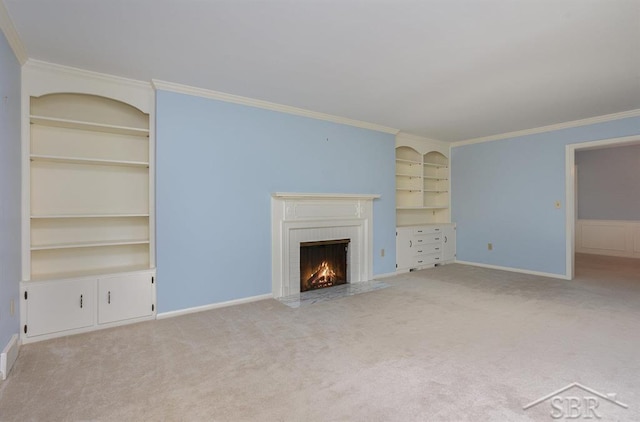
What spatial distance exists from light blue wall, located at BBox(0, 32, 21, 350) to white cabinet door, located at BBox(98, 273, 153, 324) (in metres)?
0.59

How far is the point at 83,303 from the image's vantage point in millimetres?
2846

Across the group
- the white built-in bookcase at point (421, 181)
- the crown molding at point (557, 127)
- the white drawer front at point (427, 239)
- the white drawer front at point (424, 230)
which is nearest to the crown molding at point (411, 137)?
the white built-in bookcase at point (421, 181)

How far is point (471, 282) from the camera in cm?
470

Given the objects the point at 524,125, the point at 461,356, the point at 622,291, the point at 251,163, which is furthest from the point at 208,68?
the point at 622,291

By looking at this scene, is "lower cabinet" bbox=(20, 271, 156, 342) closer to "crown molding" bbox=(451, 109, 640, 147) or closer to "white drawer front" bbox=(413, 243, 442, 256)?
"white drawer front" bbox=(413, 243, 442, 256)

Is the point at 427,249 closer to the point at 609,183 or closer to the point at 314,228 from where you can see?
the point at 314,228

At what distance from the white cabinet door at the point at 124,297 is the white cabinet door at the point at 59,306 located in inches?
3.0

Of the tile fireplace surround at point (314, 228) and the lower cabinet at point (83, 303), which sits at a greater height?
the tile fireplace surround at point (314, 228)

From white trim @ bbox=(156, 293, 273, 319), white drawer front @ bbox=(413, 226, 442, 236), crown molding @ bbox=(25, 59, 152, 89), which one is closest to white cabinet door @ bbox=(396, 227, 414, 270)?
white drawer front @ bbox=(413, 226, 442, 236)

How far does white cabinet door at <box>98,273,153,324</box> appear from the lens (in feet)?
9.64

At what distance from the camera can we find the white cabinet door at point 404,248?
17.4 feet

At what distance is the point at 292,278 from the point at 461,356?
2229 mm

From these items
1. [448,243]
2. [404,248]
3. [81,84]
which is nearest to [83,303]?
[81,84]

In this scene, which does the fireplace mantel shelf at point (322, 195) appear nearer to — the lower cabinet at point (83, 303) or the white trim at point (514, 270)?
the lower cabinet at point (83, 303)
